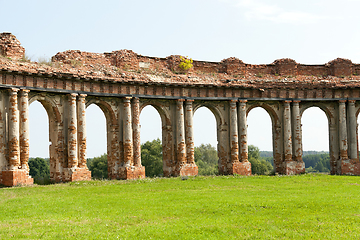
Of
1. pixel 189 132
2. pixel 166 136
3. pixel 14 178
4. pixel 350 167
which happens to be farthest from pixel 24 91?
pixel 350 167

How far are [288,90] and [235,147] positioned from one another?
232 inches

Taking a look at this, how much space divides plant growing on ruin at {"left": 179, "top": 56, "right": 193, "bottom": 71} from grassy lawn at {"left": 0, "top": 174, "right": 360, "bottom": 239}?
1066 centimetres

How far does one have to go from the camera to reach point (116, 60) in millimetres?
28062

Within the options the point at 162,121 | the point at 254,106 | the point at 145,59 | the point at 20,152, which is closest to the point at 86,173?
the point at 20,152

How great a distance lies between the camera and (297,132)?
101 feet

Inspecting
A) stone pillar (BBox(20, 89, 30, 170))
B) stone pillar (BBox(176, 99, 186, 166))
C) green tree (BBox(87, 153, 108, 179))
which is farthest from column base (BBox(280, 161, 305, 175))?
green tree (BBox(87, 153, 108, 179))

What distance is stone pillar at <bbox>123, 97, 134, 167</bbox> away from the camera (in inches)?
1049

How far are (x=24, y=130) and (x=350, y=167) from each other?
22447mm

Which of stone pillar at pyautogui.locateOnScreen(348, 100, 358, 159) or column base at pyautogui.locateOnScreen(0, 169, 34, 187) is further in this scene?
stone pillar at pyautogui.locateOnScreen(348, 100, 358, 159)

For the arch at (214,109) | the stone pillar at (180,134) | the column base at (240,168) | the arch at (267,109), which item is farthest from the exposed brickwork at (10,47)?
the arch at (267,109)

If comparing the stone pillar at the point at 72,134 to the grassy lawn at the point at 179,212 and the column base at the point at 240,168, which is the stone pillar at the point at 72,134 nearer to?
the grassy lawn at the point at 179,212

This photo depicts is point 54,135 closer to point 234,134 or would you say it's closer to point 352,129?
point 234,134

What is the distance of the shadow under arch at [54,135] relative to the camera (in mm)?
24922

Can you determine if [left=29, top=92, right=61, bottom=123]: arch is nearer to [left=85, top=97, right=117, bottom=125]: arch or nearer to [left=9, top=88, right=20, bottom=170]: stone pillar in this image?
[left=9, top=88, right=20, bottom=170]: stone pillar
